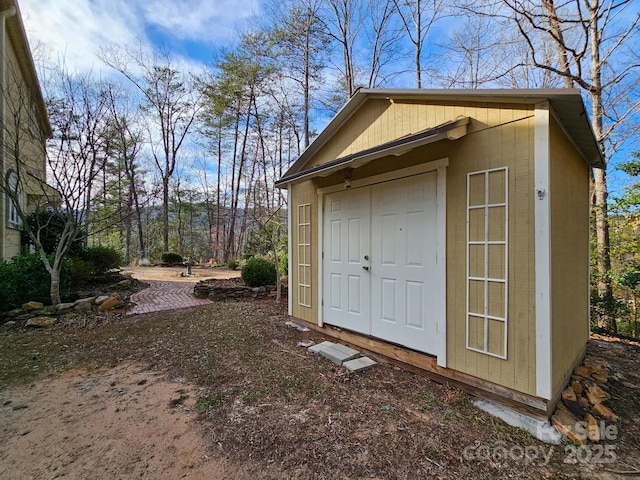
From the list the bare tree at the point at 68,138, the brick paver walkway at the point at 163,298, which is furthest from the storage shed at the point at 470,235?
the bare tree at the point at 68,138

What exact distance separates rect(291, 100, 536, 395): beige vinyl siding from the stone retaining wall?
16.2 ft

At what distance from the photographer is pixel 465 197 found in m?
2.73

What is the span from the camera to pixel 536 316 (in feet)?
7.59

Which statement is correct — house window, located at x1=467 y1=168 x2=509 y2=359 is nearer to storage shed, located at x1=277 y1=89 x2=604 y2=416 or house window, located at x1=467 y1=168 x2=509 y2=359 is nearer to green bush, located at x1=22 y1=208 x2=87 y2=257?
storage shed, located at x1=277 y1=89 x2=604 y2=416

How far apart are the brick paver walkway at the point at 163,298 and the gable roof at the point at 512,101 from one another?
13.1 feet

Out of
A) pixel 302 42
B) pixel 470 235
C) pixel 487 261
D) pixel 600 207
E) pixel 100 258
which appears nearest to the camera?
pixel 487 261

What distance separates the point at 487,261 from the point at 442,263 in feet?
1.32

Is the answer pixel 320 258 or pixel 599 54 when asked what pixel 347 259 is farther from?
pixel 599 54

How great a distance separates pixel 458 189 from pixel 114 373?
4.12 metres

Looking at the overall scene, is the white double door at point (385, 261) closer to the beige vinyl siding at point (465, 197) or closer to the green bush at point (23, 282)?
the beige vinyl siding at point (465, 197)

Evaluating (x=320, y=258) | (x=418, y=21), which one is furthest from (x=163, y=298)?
(x=418, y=21)

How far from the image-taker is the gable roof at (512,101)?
2.31 metres

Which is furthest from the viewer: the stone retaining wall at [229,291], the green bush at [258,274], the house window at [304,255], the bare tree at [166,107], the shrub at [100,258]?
the bare tree at [166,107]

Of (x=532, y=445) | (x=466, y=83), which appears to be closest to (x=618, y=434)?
(x=532, y=445)
